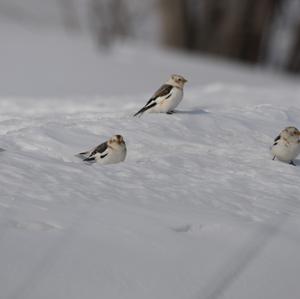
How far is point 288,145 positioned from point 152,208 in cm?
184

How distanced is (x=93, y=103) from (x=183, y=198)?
17.1 ft

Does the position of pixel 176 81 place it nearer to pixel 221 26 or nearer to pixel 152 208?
pixel 152 208

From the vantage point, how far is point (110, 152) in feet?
20.6

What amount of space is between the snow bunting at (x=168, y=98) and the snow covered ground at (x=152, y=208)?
3.8 inches

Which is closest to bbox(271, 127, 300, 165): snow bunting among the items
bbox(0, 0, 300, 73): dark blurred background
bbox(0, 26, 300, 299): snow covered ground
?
bbox(0, 26, 300, 299): snow covered ground

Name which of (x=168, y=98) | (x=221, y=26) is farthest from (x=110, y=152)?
(x=221, y=26)

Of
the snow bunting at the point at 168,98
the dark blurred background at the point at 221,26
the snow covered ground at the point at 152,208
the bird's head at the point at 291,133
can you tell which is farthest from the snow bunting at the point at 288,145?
the dark blurred background at the point at 221,26

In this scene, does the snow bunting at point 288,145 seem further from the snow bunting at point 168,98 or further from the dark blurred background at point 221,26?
the dark blurred background at point 221,26

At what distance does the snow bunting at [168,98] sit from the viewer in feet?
25.2

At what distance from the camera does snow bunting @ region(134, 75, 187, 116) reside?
7680mm

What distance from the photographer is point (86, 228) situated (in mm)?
4832

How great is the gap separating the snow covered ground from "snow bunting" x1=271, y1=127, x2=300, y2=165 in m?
0.11

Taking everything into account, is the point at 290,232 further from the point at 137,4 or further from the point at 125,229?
the point at 137,4

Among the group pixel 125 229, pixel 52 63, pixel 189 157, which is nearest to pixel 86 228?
pixel 125 229
